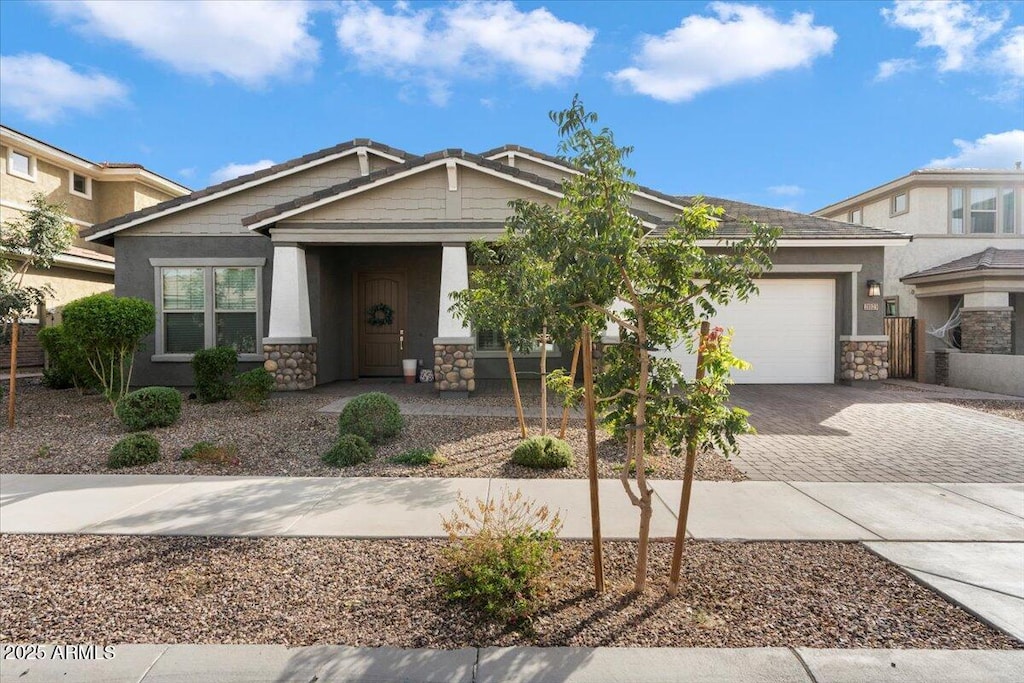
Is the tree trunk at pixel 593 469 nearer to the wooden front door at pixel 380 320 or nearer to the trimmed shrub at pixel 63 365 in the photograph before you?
the trimmed shrub at pixel 63 365

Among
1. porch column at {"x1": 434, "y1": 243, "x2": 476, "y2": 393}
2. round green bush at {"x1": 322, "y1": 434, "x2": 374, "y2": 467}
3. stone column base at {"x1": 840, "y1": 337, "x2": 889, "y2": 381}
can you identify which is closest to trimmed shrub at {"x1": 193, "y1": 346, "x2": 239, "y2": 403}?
porch column at {"x1": 434, "y1": 243, "x2": 476, "y2": 393}

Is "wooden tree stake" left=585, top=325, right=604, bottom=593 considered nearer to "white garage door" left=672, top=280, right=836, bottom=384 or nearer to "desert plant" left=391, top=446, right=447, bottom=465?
"desert plant" left=391, top=446, right=447, bottom=465

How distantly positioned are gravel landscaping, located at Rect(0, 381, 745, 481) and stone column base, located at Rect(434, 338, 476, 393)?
2.17 ft

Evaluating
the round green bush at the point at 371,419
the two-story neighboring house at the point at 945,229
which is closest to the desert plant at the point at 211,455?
the round green bush at the point at 371,419

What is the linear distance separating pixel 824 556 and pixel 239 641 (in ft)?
12.8

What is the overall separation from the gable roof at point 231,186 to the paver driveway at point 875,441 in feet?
33.0

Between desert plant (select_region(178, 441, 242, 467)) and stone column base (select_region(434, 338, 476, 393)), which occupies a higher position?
stone column base (select_region(434, 338, 476, 393))

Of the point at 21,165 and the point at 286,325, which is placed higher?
the point at 21,165

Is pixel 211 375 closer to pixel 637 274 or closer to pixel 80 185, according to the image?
pixel 637 274

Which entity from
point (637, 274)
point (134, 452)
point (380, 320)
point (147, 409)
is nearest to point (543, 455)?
point (637, 274)

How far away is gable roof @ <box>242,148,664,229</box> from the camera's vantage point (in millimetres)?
10781

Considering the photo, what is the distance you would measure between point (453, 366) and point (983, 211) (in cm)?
1894

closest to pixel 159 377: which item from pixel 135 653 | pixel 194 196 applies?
pixel 194 196

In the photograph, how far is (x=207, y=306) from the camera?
1265 cm
